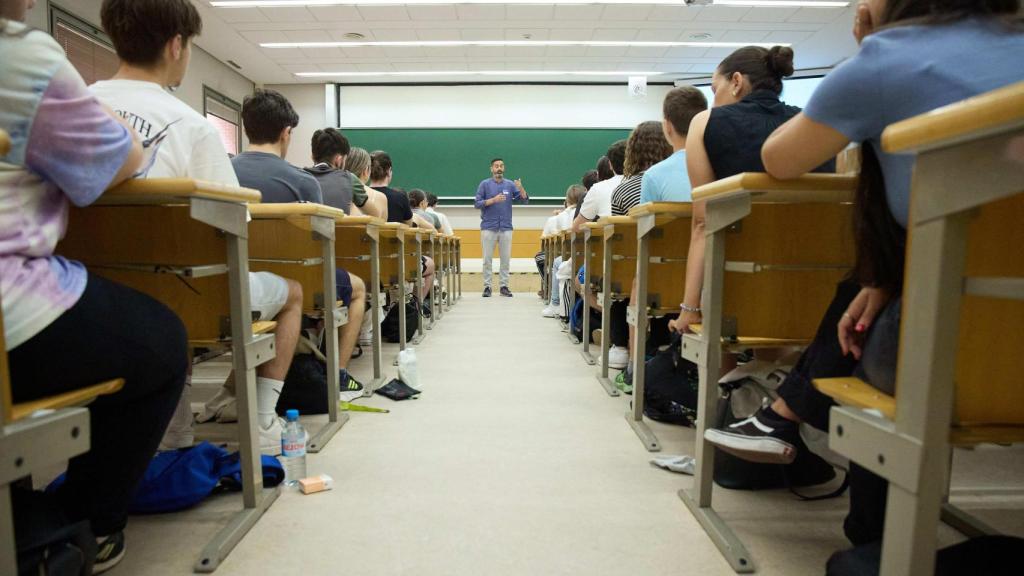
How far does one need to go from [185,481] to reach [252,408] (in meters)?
0.27

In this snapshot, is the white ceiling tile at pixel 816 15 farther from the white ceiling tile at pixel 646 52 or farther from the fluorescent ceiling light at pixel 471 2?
the white ceiling tile at pixel 646 52

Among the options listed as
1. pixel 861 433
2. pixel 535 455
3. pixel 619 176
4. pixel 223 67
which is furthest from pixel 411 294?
pixel 223 67

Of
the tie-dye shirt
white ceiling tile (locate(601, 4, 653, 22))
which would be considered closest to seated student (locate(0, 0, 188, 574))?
the tie-dye shirt

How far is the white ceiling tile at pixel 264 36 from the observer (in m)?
7.16

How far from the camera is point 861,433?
0.78 metres

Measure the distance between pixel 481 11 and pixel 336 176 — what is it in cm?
441

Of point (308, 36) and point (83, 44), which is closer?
point (83, 44)

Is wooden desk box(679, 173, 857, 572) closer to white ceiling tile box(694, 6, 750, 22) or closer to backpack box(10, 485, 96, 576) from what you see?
backpack box(10, 485, 96, 576)

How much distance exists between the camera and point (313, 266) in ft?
6.96

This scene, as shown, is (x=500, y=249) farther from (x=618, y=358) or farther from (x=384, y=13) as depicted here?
(x=618, y=358)

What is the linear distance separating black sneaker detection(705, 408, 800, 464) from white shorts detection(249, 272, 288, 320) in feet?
4.10

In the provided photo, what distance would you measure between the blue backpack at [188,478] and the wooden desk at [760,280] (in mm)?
1059

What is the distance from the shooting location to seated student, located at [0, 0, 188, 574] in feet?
2.60

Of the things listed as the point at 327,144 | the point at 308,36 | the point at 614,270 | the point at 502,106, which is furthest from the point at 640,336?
the point at 502,106
